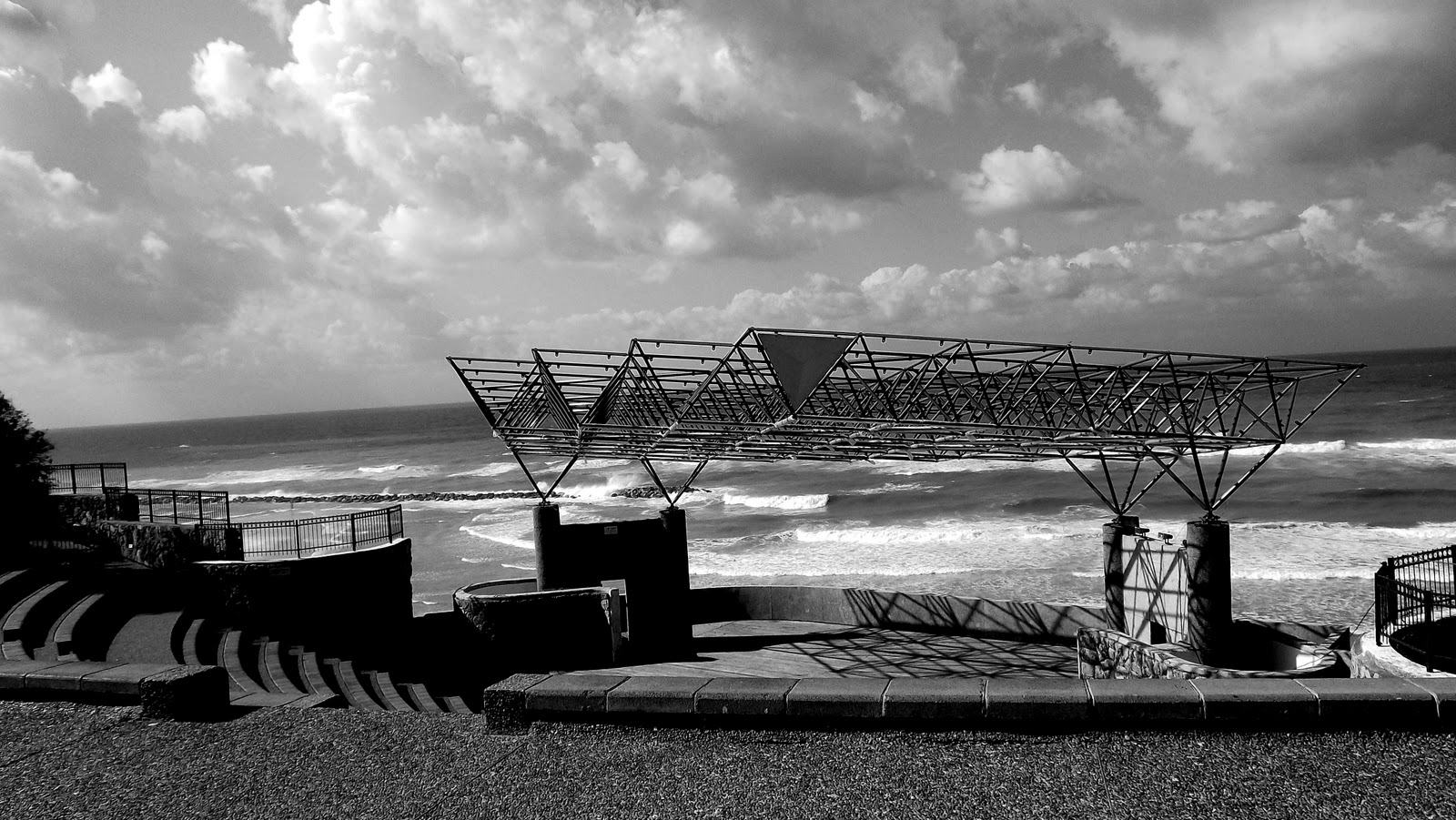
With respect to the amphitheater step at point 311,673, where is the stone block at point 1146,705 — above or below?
above

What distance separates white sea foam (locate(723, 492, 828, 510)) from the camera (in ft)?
157

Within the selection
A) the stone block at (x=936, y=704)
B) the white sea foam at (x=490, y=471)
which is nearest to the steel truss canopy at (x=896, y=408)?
the stone block at (x=936, y=704)

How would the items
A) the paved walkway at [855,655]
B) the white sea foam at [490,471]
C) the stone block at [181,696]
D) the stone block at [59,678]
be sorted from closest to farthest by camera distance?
the stone block at [181,696] → the stone block at [59,678] → the paved walkway at [855,655] → the white sea foam at [490,471]

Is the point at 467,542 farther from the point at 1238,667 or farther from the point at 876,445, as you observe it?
the point at 1238,667

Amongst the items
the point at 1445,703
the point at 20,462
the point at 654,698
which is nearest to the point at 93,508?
the point at 20,462

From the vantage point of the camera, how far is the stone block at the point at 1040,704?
5.80 meters

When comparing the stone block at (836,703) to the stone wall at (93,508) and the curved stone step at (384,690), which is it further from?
the stone wall at (93,508)

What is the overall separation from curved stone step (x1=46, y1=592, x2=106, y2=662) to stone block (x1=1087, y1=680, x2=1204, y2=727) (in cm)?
1281

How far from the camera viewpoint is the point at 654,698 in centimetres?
625

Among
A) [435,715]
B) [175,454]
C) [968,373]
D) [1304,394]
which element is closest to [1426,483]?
[968,373]

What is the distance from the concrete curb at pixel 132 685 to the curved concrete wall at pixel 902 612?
1082cm

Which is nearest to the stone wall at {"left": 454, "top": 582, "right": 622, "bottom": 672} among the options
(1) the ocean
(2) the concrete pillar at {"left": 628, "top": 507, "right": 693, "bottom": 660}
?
(2) the concrete pillar at {"left": 628, "top": 507, "right": 693, "bottom": 660}

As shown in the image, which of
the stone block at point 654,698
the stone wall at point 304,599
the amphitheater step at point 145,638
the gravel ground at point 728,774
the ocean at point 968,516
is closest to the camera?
the gravel ground at point 728,774

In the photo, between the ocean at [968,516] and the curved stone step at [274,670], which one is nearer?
the curved stone step at [274,670]
